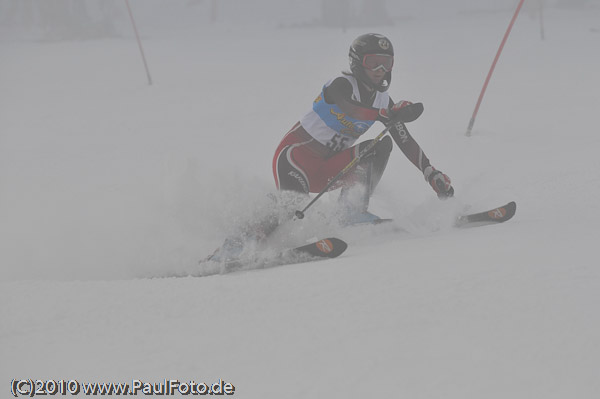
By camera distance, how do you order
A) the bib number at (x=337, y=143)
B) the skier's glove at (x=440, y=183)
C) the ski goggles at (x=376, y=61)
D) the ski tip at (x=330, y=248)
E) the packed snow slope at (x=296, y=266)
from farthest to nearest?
the bib number at (x=337, y=143)
the skier's glove at (x=440, y=183)
the ski goggles at (x=376, y=61)
the ski tip at (x=330, y=248)
the packed snow slope at (x=296, y=266)

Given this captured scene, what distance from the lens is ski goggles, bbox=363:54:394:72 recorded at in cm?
373

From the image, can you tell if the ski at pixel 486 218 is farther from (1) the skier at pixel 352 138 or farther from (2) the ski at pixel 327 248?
(2) the ski at pixel 327 248

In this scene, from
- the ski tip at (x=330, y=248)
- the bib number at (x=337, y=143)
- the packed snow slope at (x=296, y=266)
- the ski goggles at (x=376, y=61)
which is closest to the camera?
the packed snow slope at (x=296, y=266)

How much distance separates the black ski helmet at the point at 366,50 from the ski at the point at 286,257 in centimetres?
116

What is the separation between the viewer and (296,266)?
126 inches

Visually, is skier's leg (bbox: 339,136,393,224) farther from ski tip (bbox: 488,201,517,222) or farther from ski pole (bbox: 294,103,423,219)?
ski tip (bbox: 488,201,517,222)

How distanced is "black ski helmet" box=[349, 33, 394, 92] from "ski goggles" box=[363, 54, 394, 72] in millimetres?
21

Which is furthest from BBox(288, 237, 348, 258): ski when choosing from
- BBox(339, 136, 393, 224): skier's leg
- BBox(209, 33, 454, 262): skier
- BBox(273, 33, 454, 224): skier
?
BBox(339, 136, 393, 224): skier's leg

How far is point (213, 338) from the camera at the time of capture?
7.24ft

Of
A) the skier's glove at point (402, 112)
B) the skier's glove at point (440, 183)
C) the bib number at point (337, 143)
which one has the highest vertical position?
the skier's glove at point (402, 112)

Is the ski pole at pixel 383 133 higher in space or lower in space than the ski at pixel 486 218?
higher

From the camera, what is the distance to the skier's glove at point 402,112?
12.4 ft

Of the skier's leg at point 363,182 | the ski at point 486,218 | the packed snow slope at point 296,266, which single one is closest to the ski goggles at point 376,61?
Answer: the skier's leg at point 363,182

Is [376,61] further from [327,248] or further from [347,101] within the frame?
[327,248]
